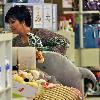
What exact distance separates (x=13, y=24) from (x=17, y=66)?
1.48 meters

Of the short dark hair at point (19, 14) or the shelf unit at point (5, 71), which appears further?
the short dark hair at point (19, 14)

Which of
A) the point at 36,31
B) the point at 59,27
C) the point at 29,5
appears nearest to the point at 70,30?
the point at 59,27

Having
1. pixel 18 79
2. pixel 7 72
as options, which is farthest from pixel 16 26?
pixel 7 72

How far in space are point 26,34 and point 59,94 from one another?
1.38m

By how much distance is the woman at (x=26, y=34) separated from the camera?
14.9ft

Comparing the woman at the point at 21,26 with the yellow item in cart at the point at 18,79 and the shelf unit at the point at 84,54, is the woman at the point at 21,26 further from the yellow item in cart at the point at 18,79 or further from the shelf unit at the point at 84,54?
the shelf unit at the point at 84,54

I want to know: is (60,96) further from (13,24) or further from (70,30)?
(70,30)

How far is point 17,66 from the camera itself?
10.8ft

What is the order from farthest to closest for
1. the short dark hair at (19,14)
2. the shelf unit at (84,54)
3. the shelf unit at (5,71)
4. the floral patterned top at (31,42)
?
1. the shelf unit at (84,54)
2. the short dark hair at (19,14)
3. the floral patterned top at (31,42)
4. the shelf unit at (5,71)

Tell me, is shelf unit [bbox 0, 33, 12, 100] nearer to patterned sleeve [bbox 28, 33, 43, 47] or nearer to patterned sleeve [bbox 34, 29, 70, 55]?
patterned sleeve [bbox 28, 33, 43, 47]

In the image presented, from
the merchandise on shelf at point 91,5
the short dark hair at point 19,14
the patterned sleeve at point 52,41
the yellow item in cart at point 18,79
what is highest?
the merchandise on shelf at point 91,5

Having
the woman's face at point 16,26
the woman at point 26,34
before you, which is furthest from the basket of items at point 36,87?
the woman's face at point 16,26

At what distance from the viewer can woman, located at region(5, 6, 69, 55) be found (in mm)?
4547

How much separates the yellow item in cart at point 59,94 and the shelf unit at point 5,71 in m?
0.39
